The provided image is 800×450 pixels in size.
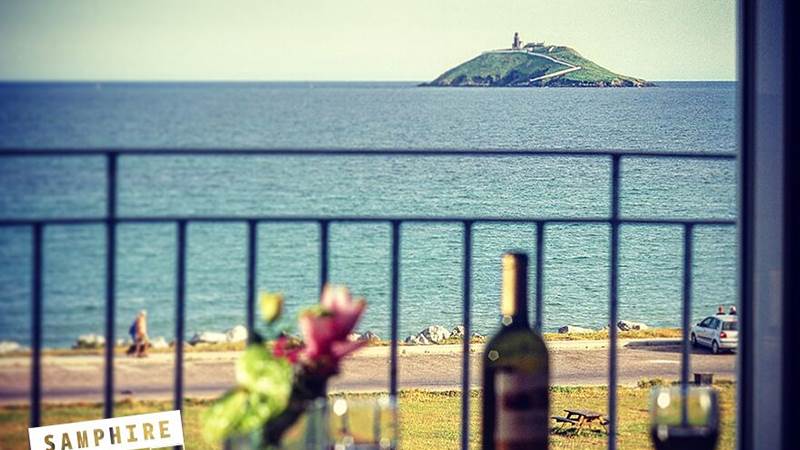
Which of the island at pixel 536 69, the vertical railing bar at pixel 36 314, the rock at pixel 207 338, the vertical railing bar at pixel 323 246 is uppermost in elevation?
the island at pixel 536 69

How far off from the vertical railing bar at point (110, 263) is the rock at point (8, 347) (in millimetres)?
20360

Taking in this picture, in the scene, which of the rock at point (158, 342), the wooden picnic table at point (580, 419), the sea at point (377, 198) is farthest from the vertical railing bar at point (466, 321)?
the rock at point (158, 342)

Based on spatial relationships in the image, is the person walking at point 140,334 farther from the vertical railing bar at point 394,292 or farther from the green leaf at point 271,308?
the green leaf at point 271,308

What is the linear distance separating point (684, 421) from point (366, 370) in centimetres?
2156

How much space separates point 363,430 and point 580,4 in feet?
83.7

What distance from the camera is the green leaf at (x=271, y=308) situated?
79 cm

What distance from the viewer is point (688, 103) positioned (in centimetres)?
2475

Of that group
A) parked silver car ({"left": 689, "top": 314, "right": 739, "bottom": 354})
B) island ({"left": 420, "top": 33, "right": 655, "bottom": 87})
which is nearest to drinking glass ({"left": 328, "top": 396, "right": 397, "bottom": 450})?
parked silver car ({"left": 689, "top": 314, "right": 739, "bottom": 354})

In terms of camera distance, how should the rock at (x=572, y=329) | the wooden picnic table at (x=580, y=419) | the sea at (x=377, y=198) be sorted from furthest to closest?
the rock at (x=572, y=329) < the sea at (x=377, y=198) < the wooden picnic table at (x=580, y=419)

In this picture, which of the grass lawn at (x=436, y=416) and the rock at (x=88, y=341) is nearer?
the grass lawn at (x=436, y=416)

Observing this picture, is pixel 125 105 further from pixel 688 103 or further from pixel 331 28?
pixel 688 103

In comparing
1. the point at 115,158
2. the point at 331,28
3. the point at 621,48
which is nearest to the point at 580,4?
the point at 621,48

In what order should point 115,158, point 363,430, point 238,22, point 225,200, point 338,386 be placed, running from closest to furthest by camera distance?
point 363,430 < point 115,158 < point 338,386 < point 225,200 < point 238,22

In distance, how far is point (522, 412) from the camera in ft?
3.07
